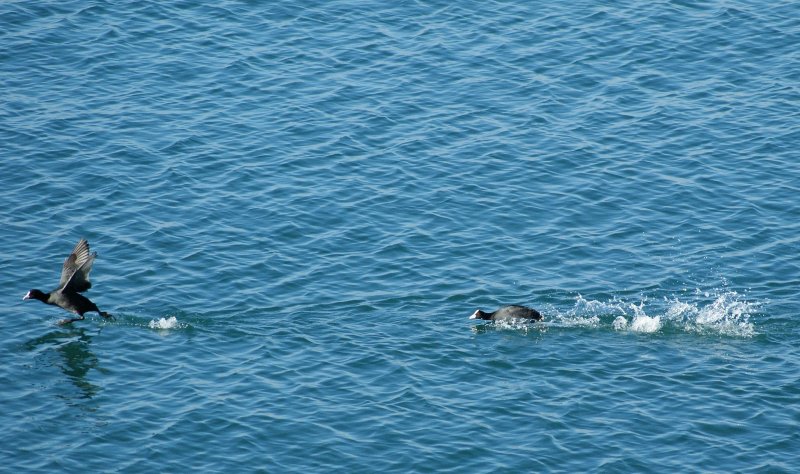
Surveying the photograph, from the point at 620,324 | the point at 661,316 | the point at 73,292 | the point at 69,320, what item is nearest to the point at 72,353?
the point at 69,320

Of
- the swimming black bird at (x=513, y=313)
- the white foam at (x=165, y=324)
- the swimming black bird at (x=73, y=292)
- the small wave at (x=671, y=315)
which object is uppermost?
the swimming black bird at (x=73, y=292)

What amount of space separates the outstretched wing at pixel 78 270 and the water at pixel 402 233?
1.05 m

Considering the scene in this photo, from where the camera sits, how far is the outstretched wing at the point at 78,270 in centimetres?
2444

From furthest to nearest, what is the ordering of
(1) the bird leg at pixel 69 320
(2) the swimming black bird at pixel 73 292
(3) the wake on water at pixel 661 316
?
(1) the bird leg at pixel 69 320 < (3) the wake on water at pixel 661 316 < (2) the swimming black bird at pixel 73 292

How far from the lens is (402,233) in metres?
28.6

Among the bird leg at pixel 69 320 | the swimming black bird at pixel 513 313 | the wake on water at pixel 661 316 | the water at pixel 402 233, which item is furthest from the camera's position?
the bird leg at pixel 69 320

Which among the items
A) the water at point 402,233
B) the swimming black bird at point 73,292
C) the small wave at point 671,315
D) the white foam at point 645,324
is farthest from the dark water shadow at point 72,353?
the white foam at point 645,324

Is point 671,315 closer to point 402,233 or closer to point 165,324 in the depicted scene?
point 402,233

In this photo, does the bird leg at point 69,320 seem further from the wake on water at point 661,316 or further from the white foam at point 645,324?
the white foam at point 645,324

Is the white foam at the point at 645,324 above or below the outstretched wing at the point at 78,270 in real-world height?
below

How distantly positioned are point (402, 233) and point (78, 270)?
319 inches

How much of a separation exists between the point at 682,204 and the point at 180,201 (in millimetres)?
12986

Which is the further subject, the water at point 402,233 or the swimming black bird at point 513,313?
the swimming black bird at point 513,313

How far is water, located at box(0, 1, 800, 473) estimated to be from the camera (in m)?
21.3
